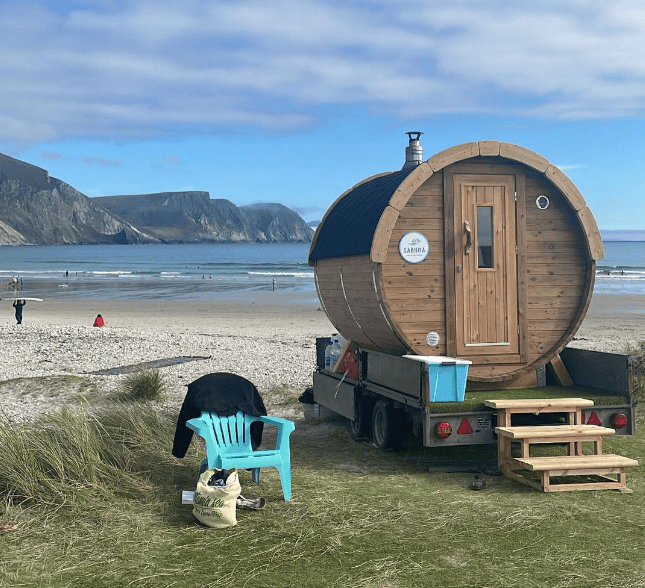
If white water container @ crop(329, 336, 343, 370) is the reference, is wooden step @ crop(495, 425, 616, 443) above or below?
below

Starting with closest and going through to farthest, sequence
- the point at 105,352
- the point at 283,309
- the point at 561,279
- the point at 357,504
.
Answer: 1. the point at 357,504
2. the point at 561,279
3. the point at 105,352
4. the point at 283,309

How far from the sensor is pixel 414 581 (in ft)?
16.8

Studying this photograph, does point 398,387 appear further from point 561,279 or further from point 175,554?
point 175,554

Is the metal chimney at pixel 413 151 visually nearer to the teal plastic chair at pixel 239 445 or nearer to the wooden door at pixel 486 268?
the wooden door at pixel 486 268

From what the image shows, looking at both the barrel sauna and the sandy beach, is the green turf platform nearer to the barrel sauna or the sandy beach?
the barrel sauna

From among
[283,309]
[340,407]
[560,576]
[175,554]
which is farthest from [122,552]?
[283,309]

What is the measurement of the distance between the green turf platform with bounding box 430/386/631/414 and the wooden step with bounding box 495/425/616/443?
0.38 meters

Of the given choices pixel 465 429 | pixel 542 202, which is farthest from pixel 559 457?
pixel 542 202

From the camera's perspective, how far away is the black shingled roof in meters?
8.93

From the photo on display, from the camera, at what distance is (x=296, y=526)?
6258 millimetres

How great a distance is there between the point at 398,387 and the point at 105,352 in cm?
906

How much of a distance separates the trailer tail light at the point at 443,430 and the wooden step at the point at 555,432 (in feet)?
1.54

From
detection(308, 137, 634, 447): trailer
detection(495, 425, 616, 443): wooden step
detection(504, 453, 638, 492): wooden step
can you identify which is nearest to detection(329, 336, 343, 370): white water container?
detection(308, 137, 634, 447): trailer

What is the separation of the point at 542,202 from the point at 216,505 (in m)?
5.10
